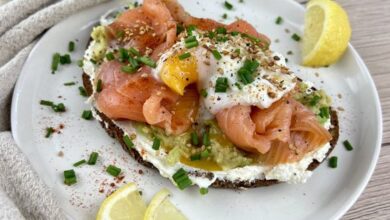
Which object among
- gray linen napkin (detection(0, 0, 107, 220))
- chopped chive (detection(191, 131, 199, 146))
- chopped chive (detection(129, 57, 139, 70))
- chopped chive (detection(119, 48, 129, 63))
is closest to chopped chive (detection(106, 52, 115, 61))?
chopped chive (detection(119, 48, 129, 63))

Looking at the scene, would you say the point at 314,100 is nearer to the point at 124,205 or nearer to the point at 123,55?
the point at 123,55

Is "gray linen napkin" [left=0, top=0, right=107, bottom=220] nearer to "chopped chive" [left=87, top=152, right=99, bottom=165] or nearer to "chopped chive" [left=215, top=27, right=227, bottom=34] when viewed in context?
"chopped chive" [left=87, top=152, right=99, bottom=165]

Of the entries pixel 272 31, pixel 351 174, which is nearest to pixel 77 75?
pixel 272 31

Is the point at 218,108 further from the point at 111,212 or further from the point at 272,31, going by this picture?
the point at 272,31

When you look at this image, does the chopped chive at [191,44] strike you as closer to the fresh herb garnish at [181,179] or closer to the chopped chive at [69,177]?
the fresh herb garnish at [181,179]

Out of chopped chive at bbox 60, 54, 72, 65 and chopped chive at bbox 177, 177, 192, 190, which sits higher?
chopped chive at bbox 60, 54, 72, 65

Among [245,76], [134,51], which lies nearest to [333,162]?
[245,76]
